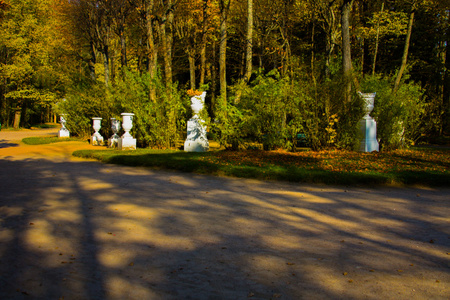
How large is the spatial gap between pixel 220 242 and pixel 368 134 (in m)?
10.7

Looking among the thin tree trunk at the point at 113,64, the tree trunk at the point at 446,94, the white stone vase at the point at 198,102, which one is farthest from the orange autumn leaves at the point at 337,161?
the thin tree trunk at the point at 113,64

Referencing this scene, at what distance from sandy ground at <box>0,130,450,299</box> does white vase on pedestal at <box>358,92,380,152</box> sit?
5.46 m

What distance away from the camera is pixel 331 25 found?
23266 millimetres

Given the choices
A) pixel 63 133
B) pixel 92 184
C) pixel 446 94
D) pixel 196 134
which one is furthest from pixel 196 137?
pixel 446 94

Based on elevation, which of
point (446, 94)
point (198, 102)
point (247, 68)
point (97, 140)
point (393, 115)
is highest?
point (247, 68)

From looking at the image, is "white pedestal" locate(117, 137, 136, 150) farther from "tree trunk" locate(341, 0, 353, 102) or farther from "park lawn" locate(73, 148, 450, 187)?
"tree trunk" locate(341, 0, 353, 102)

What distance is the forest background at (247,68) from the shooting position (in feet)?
45.2

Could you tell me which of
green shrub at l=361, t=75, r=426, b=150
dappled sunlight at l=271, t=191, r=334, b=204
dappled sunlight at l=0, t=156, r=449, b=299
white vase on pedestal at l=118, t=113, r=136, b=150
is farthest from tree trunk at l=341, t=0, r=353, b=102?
white vase on pedestal at l=118, t=113, r=136, b=150

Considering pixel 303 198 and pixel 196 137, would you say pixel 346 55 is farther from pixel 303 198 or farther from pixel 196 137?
pixel 303 198

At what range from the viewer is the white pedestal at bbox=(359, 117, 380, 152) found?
45.5 feet

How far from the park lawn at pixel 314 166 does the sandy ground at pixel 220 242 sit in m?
0.69

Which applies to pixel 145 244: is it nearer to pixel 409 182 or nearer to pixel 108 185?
pixel 108 185

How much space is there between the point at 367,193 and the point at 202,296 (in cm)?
583

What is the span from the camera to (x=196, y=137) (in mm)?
14992
